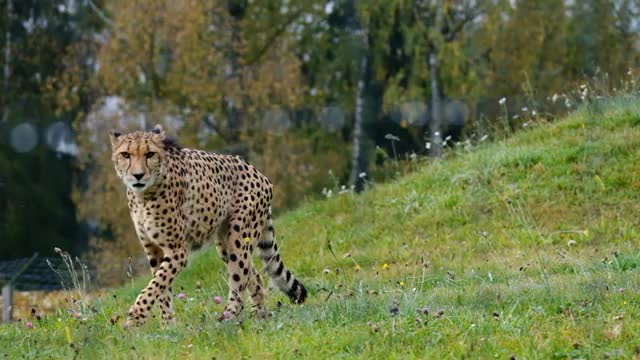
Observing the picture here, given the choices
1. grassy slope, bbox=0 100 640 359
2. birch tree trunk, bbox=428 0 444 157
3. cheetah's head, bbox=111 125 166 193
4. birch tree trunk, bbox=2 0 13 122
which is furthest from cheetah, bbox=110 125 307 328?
birch tree trunk, bbox=2 0 13 122

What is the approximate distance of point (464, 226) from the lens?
9.34m

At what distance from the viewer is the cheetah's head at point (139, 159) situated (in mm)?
5375

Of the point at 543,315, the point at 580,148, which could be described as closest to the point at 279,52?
the point at 580,148

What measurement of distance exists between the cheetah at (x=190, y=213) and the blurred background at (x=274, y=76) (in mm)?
12001

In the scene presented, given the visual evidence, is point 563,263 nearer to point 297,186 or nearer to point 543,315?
point 543,315

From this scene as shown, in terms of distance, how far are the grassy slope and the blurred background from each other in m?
7.74

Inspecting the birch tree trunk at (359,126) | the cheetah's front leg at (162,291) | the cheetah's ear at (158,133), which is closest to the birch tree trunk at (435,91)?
the birch tree trunk at (359,126)

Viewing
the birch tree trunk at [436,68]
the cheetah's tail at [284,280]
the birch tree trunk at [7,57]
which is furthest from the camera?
the birch tree trunk at [7,57]

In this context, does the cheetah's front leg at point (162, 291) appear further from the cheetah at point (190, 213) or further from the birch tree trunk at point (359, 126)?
the birch tree trunk at point (359, 126)

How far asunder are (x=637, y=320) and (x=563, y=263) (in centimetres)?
235

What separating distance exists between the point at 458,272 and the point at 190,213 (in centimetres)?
232

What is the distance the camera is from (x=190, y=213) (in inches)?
225

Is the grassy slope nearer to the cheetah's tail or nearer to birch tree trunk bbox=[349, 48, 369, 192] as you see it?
the cheetah's tail

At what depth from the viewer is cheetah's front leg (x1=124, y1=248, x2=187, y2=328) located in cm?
525
